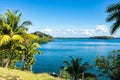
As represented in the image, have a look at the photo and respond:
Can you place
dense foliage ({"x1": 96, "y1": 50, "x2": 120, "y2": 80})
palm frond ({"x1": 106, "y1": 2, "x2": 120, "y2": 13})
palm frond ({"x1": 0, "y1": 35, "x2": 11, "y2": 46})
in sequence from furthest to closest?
dense foliage ({"x1": 96, "y1": 50, "x2": 120, "y2": 80}), palm frond ({"x1": 0, "y1": 35, "x2": 11, "y2": 46}), palm frond ({"x1": 106, "y1": 2, "x2": 120, "y2": 13})

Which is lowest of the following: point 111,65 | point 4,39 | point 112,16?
point 111,65

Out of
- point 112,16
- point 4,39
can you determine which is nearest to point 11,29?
point 4,39

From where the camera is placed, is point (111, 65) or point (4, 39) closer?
point (4, 39)

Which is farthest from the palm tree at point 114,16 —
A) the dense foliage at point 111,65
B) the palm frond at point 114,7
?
the dense foliage at point 111,65

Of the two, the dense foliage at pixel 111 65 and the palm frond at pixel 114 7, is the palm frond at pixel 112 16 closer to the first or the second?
the palm frond at pixel 114 7

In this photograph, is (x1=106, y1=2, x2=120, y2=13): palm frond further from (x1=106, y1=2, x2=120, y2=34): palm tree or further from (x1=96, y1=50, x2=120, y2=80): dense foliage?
(x1=96, y1=50, x2=120, y2=80): dense foliage

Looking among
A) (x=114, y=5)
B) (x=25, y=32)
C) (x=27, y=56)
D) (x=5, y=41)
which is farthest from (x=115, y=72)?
(x=27, y=56)

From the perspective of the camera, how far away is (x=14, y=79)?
57.1 ft

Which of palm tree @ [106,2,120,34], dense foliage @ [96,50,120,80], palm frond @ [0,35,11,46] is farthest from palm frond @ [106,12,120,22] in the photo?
palm frond @ [0,35,11,46]

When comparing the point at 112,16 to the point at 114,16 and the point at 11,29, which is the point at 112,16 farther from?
the point at 11,29

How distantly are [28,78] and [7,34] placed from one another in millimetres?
9187

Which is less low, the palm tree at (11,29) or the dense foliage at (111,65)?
the palm tree at (11,29)

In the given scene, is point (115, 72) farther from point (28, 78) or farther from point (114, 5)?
point (28, 78)

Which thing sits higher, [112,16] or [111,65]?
[112,16]
